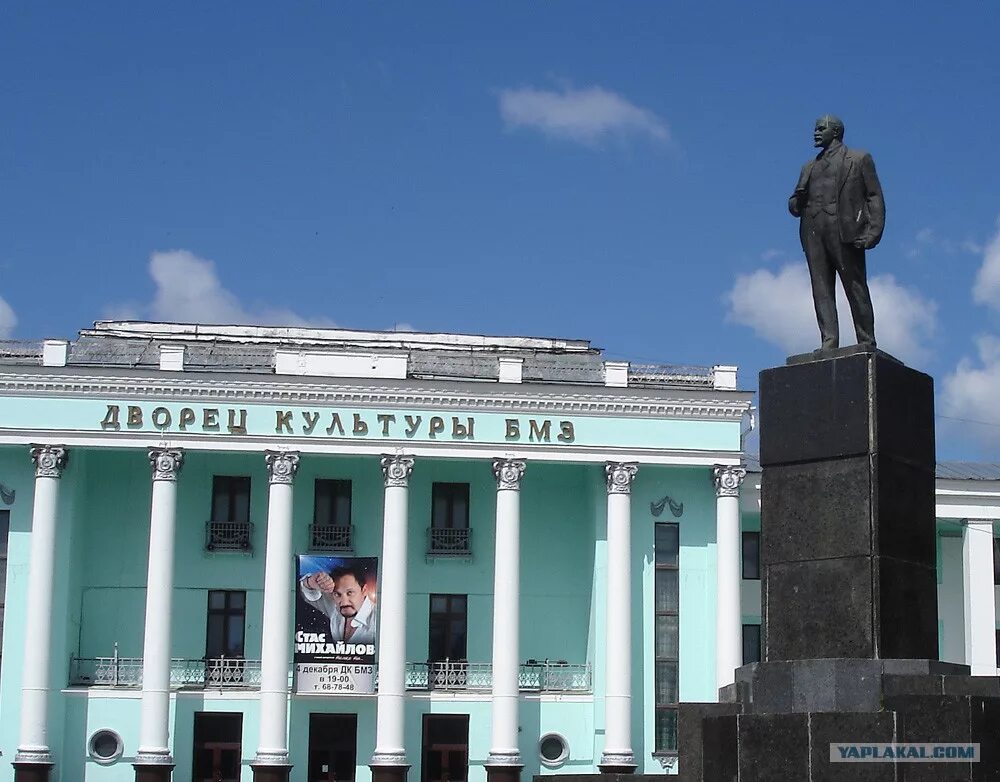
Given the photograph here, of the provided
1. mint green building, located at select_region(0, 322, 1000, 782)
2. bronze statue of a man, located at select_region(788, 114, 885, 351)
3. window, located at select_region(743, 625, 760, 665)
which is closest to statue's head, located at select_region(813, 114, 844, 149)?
bronze statue of a man, located at select_region(788, 114, 885, 351)

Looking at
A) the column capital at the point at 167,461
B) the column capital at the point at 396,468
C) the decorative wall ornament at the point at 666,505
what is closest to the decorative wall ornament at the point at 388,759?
the column capital at the point at 396,468

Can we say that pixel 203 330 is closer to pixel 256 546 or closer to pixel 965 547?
pixel 256 546

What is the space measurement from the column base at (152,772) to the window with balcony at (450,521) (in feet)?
28.4

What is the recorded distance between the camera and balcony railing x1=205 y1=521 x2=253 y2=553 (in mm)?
44469

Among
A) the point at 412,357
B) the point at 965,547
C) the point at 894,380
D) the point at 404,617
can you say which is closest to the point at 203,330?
the point at 412,357

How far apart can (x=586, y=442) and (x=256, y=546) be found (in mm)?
8768

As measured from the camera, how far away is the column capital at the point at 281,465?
1670 inches

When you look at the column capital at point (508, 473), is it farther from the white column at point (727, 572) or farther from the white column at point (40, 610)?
the white column at point (40, 610)

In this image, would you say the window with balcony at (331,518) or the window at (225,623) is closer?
the window at (225,623)

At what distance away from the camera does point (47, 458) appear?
138 feet

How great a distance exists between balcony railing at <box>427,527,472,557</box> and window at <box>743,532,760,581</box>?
767cm

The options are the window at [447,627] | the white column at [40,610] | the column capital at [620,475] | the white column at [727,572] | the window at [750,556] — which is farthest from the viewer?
the window at [750,556]

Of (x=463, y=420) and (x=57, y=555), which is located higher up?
(x=463, y=420)

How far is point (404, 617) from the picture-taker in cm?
4206
